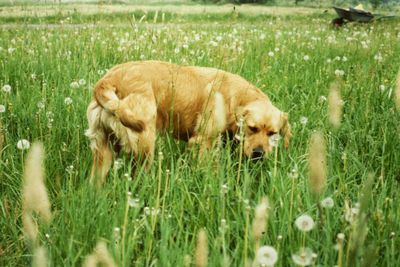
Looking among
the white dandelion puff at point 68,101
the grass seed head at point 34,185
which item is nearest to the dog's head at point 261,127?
the white dandelion puff at point 68,101

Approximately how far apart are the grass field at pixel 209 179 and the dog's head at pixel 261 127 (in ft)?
0.49

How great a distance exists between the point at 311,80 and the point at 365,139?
2.10m

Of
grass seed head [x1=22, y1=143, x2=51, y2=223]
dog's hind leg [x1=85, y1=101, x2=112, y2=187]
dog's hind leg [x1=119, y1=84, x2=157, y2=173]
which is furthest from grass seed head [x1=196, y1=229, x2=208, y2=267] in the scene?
dog's hind leg [x1=85, y1=101, x2=112, y2=187]

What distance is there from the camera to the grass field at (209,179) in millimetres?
1946

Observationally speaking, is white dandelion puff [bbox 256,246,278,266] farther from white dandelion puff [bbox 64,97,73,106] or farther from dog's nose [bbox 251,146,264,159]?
white dandelion puff [bbox 64,97,73,106]

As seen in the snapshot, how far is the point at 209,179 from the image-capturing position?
272 cm

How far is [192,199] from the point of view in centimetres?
266

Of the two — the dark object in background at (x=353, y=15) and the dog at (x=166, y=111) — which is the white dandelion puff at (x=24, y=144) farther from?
the dark object in background at (x=353, y=15)

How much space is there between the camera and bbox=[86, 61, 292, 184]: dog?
10.8ft

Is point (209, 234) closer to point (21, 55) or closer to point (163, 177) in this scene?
point (163, 177)

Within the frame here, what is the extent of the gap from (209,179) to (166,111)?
3.95 feet

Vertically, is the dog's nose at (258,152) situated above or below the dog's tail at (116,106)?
below

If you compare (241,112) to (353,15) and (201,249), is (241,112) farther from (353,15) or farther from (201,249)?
(353,15)

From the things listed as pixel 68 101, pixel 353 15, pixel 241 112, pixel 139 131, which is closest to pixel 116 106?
pixel 139 131
